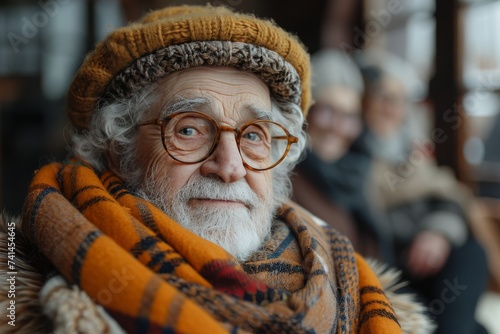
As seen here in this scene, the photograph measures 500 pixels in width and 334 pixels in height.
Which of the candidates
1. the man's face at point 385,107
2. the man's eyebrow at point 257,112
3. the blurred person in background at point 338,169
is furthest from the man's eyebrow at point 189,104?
the man's face at point 385,107

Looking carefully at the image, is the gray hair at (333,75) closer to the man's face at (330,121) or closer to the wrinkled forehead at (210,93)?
the man's face at (330,121)

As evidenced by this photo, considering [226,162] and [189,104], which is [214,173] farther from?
[189,104]

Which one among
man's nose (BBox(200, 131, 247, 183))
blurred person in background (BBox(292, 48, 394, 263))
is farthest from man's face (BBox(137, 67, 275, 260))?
blurred person in background (BBox(292, 48, 394, 263))

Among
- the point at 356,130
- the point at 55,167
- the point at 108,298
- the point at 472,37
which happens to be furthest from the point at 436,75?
the point at 108,298

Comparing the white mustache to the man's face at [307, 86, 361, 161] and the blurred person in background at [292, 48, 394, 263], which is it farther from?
the man's face at [307, 86, 361, 161]

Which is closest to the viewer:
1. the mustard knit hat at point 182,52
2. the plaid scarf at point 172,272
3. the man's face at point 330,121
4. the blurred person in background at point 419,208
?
the plaid scarf at point 172,272

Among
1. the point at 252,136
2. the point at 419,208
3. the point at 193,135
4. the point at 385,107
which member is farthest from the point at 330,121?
the point at 193,135

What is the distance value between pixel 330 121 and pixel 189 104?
1565mm

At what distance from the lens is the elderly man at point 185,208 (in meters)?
0.83

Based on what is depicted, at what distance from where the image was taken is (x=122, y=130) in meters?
1.24

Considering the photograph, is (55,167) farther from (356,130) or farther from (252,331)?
(356,130)

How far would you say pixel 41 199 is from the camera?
99 cm

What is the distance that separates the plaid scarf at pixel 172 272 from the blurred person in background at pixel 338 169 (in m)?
1.27

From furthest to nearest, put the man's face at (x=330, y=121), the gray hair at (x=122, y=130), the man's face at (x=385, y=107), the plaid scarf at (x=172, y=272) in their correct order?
the man's face at (x=385, y=107)
the man's face at (x=330, y=121)
the gray hair at (x=122, y=130)
the plaid scarf at (x=172, y=272)
